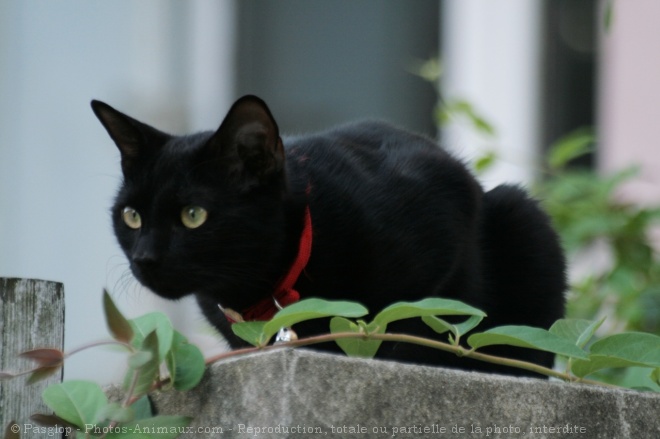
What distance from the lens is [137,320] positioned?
3.89ft

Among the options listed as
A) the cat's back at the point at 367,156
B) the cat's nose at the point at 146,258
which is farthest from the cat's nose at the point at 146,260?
the cat's back at the point at 367,156

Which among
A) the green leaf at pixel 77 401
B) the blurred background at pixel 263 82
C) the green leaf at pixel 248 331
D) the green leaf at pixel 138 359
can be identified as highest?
the green leaf at pixel 138 359

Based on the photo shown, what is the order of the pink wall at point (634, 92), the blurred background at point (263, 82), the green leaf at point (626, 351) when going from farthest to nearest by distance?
the blurred background at point (263, 82)
the pink wall at point (634, 92)
the green leaf at point (626, 351)

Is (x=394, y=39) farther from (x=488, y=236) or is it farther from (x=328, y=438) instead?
(x=328, y=438)

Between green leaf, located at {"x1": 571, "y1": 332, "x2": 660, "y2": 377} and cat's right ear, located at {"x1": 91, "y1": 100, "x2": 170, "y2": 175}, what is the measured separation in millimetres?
760

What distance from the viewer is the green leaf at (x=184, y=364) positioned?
1.13 metres

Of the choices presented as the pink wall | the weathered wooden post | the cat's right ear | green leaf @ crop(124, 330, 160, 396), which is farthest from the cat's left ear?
the pink wall

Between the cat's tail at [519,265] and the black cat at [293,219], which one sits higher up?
the black cat at [293,219]

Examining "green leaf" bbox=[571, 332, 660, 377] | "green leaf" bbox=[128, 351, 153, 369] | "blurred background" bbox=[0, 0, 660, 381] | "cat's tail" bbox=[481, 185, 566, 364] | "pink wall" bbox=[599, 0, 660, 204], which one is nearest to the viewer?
"green leaf" bbox=[128, 351, 153, 369]

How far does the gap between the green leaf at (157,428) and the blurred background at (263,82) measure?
9.16 feet

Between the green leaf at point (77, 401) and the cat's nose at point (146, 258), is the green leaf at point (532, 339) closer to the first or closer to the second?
the green leaf at point (77, 401)

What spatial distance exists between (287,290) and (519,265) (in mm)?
485

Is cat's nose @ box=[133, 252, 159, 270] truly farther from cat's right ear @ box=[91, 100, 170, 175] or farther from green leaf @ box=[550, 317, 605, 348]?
green leaf @ box=[550, 317, 605, 348]

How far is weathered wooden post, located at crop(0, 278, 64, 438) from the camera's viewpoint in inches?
48.1
